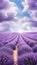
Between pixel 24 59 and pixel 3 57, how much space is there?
716 millimetres

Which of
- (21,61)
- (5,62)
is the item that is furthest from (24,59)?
(5,62)

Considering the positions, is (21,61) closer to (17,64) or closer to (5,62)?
(17,64)

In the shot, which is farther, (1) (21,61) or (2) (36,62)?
(1) (21,61)

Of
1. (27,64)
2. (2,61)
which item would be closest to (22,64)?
(27,64)

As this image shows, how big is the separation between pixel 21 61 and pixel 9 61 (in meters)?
0.49

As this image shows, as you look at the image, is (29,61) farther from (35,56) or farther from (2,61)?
(2,61)

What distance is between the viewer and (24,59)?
669 cm

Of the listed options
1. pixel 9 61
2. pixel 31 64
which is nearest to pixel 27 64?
pixel 31 64

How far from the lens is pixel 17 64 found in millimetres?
6762

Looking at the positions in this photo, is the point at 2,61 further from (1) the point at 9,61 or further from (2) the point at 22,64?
(2) the point at 22,64

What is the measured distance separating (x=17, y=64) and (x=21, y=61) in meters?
0.17

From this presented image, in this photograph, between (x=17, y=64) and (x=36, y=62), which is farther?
(x=17, y=64)

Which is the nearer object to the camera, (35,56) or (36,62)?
(36,62)

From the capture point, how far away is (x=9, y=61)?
256 inches
